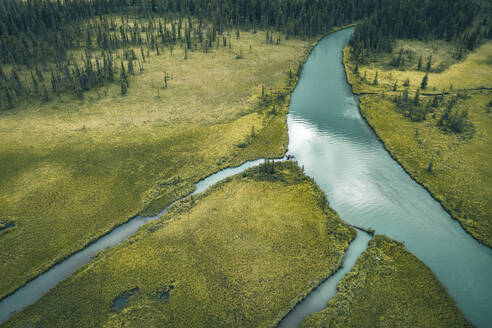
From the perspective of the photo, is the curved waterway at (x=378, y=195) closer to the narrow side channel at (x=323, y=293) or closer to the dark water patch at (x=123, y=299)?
the narrow side channel at (x=323, y=293)

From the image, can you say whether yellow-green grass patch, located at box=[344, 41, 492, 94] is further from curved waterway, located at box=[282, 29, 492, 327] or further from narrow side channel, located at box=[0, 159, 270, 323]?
narrow side channel, located at box=[0, 159, 270, 323]

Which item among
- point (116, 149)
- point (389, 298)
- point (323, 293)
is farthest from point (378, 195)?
point (116, 149)

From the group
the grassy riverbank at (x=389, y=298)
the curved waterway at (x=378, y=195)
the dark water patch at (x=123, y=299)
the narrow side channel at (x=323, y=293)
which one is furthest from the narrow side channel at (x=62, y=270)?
the curved waterway at (x=378, y=195)

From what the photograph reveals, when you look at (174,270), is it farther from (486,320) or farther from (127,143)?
(486,320)

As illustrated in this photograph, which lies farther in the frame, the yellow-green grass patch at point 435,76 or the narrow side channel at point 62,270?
the yellow-green grass patch at point 435,76

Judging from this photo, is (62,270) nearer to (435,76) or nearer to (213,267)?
(213,267)

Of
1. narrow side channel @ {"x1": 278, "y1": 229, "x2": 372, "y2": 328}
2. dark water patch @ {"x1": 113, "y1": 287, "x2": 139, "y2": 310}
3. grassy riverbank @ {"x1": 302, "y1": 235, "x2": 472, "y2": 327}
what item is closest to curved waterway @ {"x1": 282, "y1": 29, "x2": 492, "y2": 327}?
narrow side channel @ {"x1": 278, "y1": 229, "x2": 372, "y2": 328}
